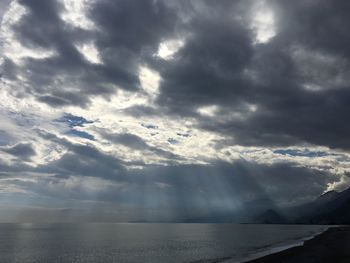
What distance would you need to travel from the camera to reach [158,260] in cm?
8419

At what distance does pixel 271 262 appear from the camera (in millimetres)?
71500

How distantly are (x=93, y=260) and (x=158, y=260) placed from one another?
1616 cm

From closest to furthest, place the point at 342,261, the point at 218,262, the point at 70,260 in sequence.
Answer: the point at 342,261 < the point at 218,262 < the point at 70,260

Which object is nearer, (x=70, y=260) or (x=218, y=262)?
(x=218, y=262)

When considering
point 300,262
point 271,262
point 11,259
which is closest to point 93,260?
point 11,259

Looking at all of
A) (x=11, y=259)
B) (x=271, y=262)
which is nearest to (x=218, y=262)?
(x=271, y=262)

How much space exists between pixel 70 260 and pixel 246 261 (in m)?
42.0

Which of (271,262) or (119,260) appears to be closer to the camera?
(271,262)

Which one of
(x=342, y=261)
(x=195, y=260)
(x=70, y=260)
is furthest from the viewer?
(x=70, y=260)

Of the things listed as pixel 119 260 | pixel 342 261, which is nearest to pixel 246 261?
pixel 342 261

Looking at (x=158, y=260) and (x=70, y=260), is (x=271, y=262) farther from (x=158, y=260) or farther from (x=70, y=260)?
(x=70, y=260)

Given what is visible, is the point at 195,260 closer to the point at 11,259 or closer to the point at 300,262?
the point at 300,262

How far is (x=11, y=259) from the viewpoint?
9112cm

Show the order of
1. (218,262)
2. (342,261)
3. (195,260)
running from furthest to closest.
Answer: (195,260), (218,262), (342,261)
